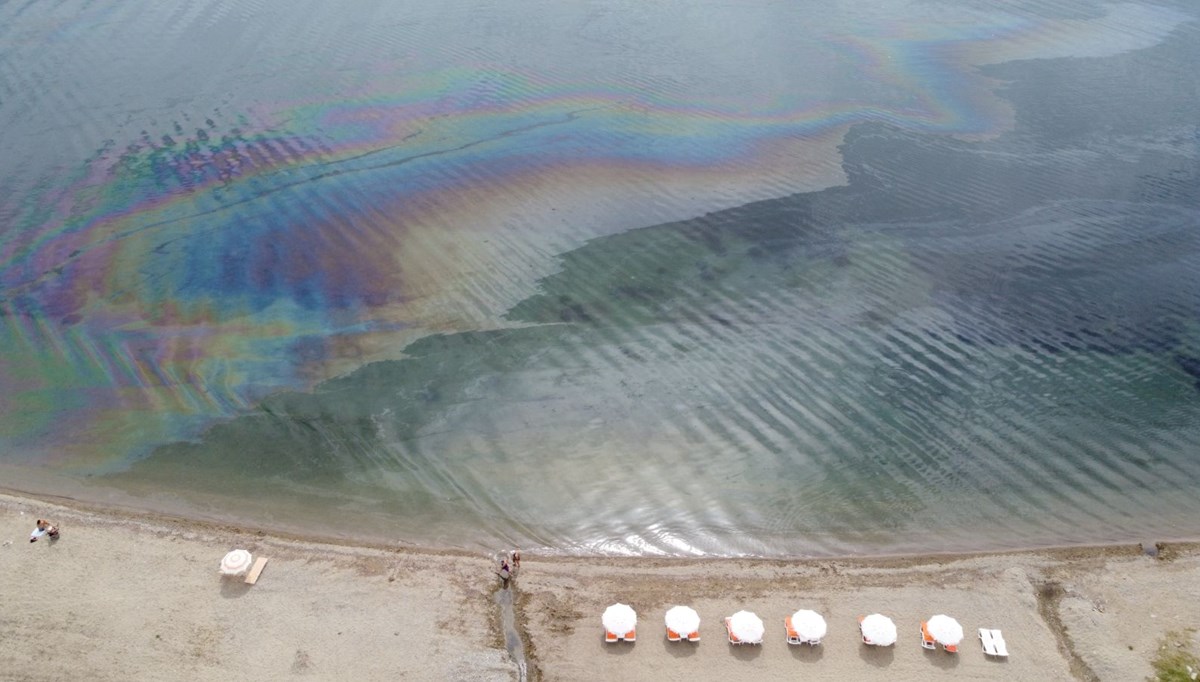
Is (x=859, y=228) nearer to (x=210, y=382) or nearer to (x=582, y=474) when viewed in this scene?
(x=582, y=474)

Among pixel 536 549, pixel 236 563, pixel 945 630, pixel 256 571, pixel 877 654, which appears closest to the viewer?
pixel 945 630

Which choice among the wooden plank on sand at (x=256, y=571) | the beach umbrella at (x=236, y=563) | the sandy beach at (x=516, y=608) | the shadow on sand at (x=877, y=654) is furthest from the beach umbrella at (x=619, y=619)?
the beach umbrella at (x=236, y=563)

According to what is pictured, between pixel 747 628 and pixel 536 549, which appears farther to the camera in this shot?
pixel 536 549

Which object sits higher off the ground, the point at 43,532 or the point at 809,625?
the point at 43,532

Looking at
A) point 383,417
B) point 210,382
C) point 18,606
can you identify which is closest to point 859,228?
point 383,417

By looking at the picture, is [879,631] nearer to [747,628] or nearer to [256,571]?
[747,628]

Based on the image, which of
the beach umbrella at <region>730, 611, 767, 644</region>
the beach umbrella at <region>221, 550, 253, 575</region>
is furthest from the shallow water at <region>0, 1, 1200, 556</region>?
the beach umbrella at <region>730, 611, 767, 644</region>

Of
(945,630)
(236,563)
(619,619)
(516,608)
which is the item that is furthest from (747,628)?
(236,563)
